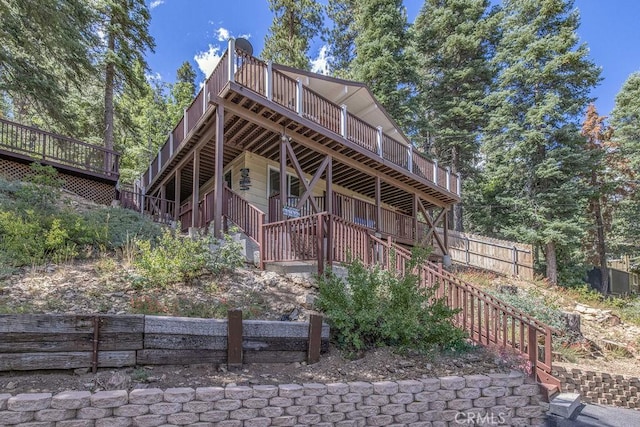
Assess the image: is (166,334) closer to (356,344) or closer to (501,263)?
(356,344)

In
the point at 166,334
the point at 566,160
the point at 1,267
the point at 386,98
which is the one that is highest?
the point at 386,98

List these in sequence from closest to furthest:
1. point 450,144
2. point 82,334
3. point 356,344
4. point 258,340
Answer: point 82,334 → point 258,340 → point 356,344 → point 450,144

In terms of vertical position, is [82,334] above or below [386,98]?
below

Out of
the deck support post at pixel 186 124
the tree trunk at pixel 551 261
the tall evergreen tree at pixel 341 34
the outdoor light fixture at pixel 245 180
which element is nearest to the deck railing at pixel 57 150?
the deck support post at pixel 186 124

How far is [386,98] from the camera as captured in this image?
63.3ft

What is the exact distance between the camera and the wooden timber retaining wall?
3203mm

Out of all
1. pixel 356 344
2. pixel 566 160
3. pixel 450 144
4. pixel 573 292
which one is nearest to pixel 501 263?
pixel 573 292

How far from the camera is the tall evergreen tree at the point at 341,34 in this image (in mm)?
24672

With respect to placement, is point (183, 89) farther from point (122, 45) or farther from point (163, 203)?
point (163, 203)

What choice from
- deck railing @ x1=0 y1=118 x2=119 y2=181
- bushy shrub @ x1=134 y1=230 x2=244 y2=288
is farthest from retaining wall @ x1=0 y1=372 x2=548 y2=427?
deck railing @ x1=0 y1=118 x2=119 y2=181

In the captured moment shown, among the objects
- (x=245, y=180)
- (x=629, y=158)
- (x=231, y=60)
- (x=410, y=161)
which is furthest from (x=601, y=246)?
(x=231, y=60)

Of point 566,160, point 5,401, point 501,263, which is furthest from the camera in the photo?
point 566,160

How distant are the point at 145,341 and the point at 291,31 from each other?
22337 mm

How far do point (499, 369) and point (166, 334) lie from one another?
3875 mm
